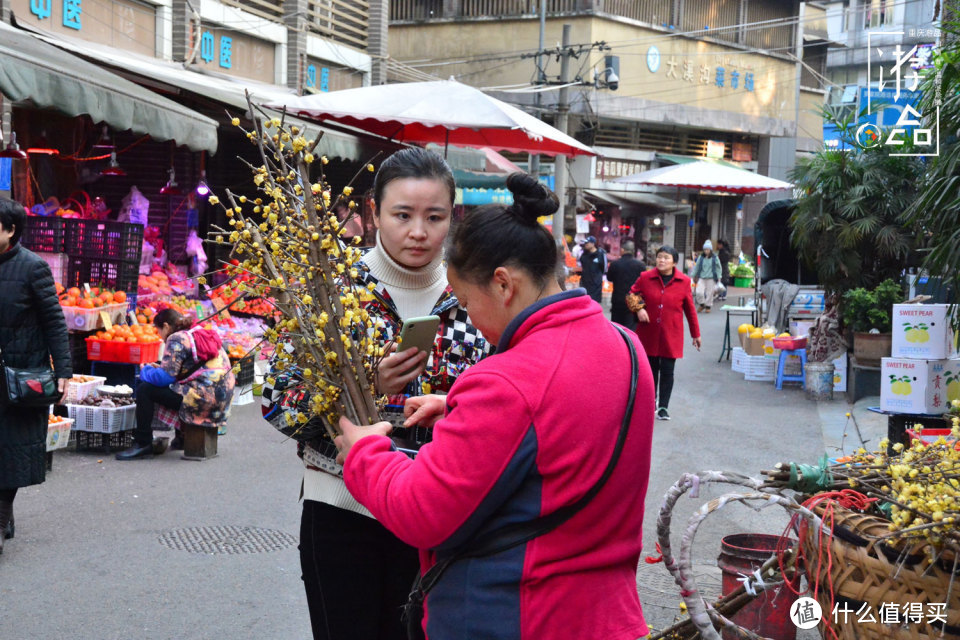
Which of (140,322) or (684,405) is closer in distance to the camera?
(140,322)

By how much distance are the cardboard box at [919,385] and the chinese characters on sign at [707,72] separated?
25971mm

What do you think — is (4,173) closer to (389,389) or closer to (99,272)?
(99,272)

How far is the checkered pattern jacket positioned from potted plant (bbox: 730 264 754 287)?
32.0 m

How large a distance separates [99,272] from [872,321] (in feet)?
26.6

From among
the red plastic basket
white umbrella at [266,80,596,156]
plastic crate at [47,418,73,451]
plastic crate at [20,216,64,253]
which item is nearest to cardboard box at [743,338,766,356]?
the red plastic basket

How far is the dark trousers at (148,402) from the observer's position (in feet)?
26.4

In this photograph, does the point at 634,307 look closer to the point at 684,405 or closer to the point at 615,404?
the point at 684,405

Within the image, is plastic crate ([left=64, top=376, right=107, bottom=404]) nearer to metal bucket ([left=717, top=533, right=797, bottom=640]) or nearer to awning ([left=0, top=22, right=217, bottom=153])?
awning ([left=0, top=22, right=217, bottom=153])

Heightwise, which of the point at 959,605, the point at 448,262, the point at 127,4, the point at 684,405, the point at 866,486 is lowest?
the point at 684,405

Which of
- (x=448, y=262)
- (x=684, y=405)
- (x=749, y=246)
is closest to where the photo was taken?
(x=448, y=262)

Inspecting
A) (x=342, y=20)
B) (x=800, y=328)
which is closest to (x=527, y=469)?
(x=800, y=328)

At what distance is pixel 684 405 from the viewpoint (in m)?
11.5

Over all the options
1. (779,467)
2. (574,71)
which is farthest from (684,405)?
(574,71)

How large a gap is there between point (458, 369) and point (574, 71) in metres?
29.3
